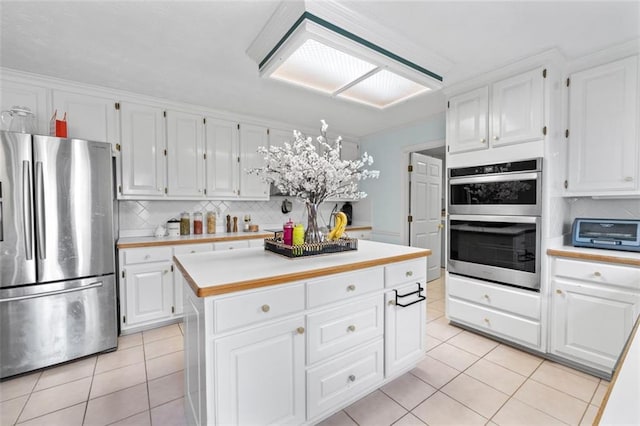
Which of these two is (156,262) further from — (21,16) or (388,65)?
(388,65)

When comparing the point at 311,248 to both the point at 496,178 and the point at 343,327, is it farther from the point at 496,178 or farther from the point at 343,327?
the point at 496,178

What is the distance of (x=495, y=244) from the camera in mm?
2527

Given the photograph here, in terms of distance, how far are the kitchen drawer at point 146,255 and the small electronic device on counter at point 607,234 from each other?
3829 millimetres

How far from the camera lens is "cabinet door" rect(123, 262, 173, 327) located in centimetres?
276

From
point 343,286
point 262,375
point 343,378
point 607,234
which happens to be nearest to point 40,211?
point 262,375

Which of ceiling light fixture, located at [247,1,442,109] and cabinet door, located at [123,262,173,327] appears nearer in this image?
ceiling light fixture, located at [247,1,442,109]

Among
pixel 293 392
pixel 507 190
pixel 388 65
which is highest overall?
pixel 388 65

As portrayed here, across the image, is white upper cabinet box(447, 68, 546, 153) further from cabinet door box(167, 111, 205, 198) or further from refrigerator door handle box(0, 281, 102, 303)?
refrigerator door handle box(0, 281, 102, 303)

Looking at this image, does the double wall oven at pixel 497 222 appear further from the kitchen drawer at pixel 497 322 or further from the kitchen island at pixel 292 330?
the kitchen island at pixel 292 330

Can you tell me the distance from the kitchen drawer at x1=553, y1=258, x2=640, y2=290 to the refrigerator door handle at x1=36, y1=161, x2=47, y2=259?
4.06 meters

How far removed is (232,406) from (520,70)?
314 centimetres

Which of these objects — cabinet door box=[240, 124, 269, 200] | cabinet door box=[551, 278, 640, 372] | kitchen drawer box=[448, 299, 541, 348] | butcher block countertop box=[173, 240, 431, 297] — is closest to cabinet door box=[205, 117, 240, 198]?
cabinet door box=[240, 124, 269, 200]

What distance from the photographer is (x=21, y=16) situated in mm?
1756

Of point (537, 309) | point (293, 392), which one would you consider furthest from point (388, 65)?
point (537, 309)
